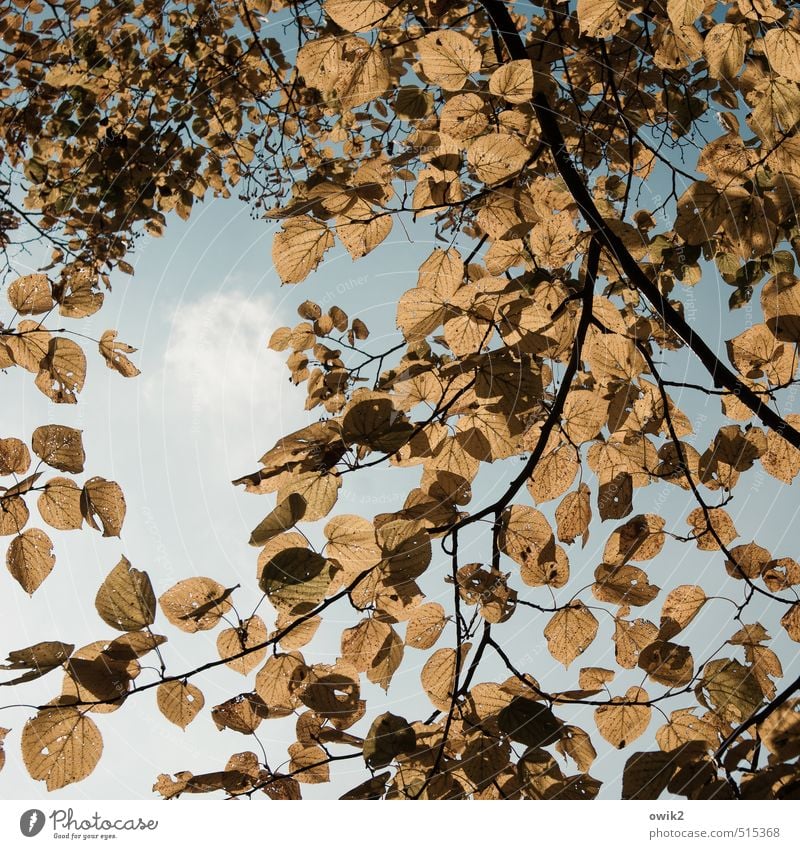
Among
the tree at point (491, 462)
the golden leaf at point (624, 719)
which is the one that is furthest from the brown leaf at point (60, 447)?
the golden leaf at point (624, 719)

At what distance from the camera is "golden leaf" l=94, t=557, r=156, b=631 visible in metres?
1.08

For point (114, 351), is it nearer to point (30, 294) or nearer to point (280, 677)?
point (30, 294)

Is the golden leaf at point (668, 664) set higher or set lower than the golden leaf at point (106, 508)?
lower

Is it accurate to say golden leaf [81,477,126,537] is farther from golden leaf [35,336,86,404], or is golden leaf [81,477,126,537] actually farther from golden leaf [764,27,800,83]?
golden leaf [764,27,800,83]

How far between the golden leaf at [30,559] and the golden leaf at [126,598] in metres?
0.23

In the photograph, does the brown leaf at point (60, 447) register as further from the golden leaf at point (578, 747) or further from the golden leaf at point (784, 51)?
the golden leaf at point (784, 51)

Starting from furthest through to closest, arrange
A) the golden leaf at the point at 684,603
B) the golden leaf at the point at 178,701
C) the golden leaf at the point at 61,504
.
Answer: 1. the golden leaf at the point at 684,603
2. the golden leaf at the point at 61,504
3. the golden leaf at the point at 178,701

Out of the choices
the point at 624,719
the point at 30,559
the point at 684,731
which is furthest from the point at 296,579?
the point at 684,731

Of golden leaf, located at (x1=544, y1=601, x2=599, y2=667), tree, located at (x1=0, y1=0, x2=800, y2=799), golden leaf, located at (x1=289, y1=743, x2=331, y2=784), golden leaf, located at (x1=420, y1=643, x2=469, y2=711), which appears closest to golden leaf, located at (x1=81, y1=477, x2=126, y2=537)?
tree, located at (x1=0, y1=0, x2=800, y2=799)

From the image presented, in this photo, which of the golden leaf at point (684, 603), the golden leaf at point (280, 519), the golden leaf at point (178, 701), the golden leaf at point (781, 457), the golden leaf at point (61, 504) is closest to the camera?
the golden leaf at point (280, 519)

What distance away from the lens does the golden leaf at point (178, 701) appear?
1.15 meters

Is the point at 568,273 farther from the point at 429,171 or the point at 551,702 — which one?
the point at 551,702

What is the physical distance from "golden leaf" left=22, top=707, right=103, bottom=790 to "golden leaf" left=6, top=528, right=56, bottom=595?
0.26 m

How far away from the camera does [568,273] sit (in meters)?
1.69
